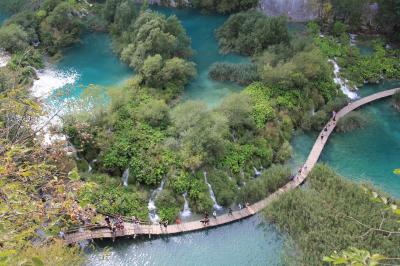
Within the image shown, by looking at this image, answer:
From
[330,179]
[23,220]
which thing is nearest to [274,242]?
[330,179]

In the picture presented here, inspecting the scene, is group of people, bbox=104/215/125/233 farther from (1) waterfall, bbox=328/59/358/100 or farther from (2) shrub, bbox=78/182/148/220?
(1) waterfall, bbox=328/59/358/100

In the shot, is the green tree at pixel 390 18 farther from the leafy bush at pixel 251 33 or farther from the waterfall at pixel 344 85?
the leafy bush at pixel 251 33

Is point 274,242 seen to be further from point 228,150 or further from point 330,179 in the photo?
point 228,150

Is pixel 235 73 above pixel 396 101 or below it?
above

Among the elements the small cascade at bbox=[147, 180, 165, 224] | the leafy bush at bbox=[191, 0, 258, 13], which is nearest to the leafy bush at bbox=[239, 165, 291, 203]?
the small cascade at bbox=[147, 180, 165, 224]

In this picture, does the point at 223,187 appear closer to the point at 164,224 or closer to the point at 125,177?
the point at 164,224

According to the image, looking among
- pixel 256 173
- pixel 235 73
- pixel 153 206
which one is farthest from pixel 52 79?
pixel 256 173
